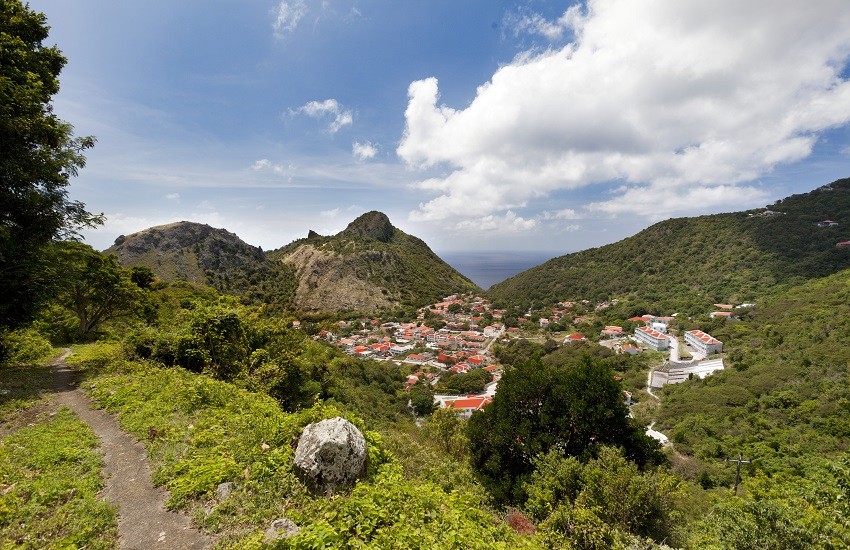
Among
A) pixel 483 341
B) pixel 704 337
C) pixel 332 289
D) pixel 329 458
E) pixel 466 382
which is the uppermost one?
pixel 332 289

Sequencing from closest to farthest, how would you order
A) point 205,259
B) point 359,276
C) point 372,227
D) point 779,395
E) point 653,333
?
point 779,395
point 653,333
point 205,259
point 359,276
point 372,227

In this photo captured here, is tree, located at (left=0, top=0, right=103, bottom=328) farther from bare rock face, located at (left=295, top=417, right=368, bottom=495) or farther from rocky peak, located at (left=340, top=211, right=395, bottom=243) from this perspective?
rocky peak, located at (left=340, top=211, right=395, bottom=243)

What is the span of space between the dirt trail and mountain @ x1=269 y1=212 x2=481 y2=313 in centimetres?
8149

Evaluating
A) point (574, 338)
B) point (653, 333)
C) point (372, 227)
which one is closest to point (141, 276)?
point (574, 338)

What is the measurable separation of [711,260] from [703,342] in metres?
43.7

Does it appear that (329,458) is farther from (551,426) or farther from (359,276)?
(359,276)

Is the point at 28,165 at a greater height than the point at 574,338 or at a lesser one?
greater

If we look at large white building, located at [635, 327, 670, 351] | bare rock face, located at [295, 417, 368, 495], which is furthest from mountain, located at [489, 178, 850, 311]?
bare rock face, located at [295, 417, 368, 495]

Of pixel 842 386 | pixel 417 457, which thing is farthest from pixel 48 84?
pixel 842 386

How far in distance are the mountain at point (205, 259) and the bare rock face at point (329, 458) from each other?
242 feet

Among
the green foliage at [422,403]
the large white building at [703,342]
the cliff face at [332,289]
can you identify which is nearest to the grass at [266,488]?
the green foliage at [422,403]

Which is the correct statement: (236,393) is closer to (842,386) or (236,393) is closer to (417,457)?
(417,457)

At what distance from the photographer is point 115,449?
668 cm

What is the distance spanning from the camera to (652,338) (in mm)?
56406
